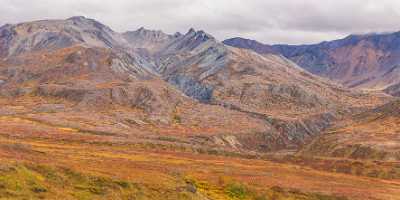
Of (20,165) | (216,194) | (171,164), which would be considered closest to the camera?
(20,165)

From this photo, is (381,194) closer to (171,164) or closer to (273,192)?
(273,192)

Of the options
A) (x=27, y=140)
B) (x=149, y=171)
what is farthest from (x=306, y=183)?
(x=27, y=140)

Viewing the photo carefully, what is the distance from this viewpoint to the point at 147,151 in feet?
576

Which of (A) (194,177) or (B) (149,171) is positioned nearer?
(B) (149,171)

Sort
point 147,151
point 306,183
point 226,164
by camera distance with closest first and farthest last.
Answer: point 306,183
point 226,164
point 147,151

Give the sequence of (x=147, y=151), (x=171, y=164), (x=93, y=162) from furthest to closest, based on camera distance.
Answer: (x=147, y=151)
(x=171, y=164)
(x=93, y=162)

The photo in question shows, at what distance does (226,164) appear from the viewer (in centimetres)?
15938

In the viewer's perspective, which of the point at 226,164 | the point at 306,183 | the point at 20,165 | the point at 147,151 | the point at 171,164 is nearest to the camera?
the point at 20,165

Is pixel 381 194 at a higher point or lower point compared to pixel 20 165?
lower

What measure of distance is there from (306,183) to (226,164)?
100ft

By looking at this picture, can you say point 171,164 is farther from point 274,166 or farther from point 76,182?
point 76,182

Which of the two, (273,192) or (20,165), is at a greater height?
(20,165)

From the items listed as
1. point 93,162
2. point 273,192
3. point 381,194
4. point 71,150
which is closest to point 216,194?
point 273,192

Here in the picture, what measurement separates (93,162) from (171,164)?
2713 centimetres
